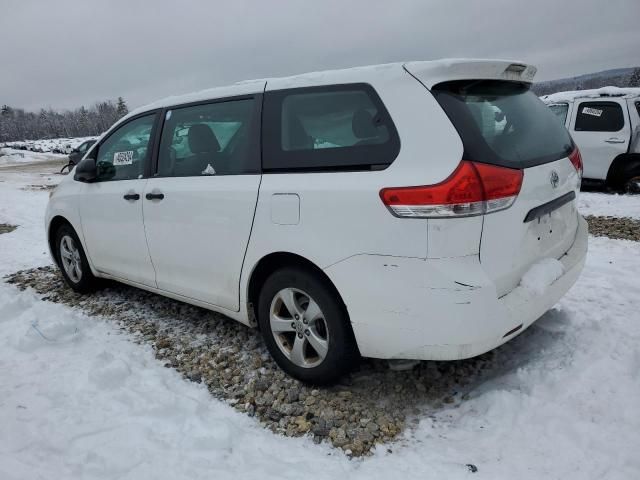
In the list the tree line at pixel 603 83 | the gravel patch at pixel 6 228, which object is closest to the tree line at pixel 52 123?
the tree line at pixel 603 83

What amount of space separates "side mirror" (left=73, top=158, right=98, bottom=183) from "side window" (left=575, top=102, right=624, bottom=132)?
8.21 metres

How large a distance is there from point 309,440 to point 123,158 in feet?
9.18

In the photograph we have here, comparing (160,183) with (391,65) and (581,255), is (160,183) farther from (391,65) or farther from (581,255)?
(581,255)

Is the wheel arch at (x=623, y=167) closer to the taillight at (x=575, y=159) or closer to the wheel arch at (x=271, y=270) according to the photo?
the taillight at (x=575, y=159)

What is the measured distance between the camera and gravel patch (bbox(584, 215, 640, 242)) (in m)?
5.71

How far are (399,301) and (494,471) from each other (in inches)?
34.1

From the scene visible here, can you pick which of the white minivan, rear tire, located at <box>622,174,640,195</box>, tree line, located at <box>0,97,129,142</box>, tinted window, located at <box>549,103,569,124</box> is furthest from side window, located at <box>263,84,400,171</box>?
tree line, located at <box>0,97,129,142</box>

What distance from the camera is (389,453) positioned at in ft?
7.60

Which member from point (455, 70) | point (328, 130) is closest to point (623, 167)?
point (455, 70)

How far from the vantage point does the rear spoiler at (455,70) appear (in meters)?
2.35

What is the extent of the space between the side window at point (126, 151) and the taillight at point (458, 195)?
2314 mm

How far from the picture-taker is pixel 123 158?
396cm

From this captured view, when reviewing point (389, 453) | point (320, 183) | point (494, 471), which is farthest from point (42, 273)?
point (494, 471)

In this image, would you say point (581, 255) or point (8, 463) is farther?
point (581, 255)
